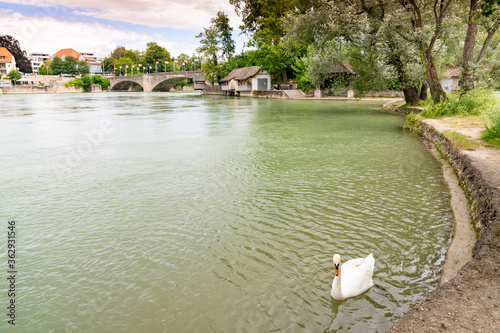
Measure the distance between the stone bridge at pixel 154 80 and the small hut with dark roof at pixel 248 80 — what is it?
20213 mm

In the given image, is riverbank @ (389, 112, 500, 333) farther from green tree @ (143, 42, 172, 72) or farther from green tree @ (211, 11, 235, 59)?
green tree @ (143, 42, 172, 72)

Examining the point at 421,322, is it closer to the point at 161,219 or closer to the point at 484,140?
the point at 161,219

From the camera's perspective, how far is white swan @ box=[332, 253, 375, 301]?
4.37m

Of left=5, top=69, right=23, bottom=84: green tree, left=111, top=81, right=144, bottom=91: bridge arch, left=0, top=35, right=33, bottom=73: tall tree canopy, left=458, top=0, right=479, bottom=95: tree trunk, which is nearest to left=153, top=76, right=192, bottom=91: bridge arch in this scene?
left=111, top=81, right=144, bottom=91: bridge arch

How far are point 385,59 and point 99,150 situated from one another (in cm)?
1996

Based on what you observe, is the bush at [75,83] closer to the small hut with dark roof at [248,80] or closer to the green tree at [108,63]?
the green tree at [108,63]

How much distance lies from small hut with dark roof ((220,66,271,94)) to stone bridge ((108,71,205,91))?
2021 cm

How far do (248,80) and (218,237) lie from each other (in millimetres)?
62863

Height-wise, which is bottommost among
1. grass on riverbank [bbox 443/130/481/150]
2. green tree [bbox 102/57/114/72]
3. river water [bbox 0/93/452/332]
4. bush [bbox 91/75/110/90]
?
river water [bbox 0/93/452/332]

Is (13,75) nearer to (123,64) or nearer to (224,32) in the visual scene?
(123,64)

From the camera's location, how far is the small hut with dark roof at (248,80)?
6397 centimetres

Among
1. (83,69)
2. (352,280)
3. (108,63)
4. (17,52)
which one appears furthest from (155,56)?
(352,280)

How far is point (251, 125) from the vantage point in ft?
72.9

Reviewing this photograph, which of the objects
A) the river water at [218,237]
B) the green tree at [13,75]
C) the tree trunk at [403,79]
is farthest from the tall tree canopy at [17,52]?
the river water at [218,237]
